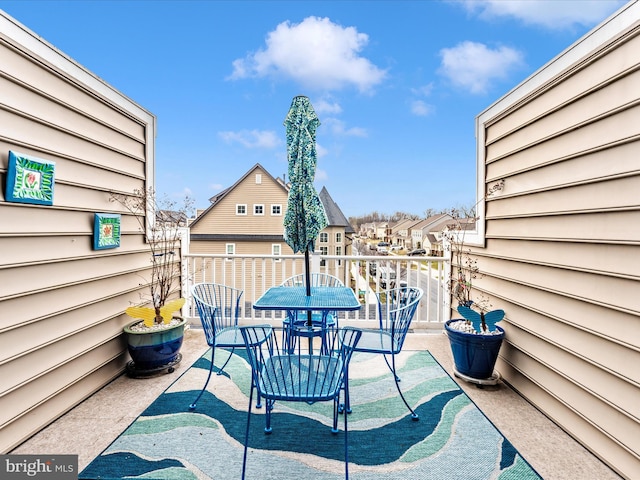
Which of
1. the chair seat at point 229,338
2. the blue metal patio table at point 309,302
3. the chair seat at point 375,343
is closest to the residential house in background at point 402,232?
the blue metal patio table at point 309,302

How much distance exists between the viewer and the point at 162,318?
3004 millimetres

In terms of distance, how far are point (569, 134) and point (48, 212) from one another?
347 cm

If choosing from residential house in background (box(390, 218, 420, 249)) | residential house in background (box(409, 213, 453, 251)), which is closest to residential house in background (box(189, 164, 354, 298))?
residential house in background (box(390, 218, 420, 249))

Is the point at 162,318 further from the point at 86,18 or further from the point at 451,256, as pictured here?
the point at 86,18

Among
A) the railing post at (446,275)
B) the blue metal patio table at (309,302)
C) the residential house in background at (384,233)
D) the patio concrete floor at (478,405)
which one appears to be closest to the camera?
the patio concrete floor at (478,405)

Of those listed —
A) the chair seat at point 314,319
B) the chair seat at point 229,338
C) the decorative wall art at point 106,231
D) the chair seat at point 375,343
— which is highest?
the decorative wall art at point 106,231

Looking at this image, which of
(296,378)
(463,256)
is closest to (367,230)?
(463,256)

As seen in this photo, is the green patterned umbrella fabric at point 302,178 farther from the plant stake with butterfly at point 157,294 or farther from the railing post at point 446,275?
the railing post at point 446,275

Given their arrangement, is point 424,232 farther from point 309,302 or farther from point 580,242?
point 309,302

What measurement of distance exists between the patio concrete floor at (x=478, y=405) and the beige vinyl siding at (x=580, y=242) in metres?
0.11

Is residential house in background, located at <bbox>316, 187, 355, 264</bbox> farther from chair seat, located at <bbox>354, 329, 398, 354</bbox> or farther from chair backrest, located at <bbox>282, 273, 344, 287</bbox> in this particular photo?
chair seat, located at <bbox>354, 329, 398, 354</bbox>

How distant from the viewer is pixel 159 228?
3.58 m

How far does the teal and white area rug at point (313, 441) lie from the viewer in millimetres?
1700

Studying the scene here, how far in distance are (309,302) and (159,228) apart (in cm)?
214
